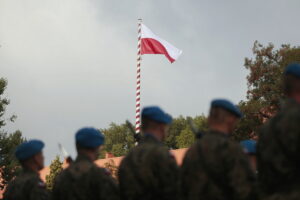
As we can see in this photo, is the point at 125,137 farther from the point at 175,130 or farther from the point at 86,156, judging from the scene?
the point at 86,156

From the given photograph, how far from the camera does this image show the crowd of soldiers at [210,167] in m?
5.57

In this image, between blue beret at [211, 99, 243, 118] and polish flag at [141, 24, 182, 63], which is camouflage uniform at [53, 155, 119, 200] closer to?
blue beret at [211, 99, 243, 118]

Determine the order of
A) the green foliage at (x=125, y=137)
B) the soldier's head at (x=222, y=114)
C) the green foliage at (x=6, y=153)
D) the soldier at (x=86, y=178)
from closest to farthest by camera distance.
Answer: the soldier's head at (x=222, y=114), the soldier at (x=86, y=178), the green foliage at (x=6, y=153), the green foliage at (x=125, y=137)

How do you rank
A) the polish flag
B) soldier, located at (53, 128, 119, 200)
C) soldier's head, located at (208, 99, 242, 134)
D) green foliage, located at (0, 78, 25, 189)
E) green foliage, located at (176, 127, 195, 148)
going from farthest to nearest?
green foliage, located at (176, 127, 195, 148) < green foliage, located at (0, 78, 25, 189) < the polish flag < soldier, located at (53, 128, 119, 200) < soldier's head, located at (208, 99, 242, 134)

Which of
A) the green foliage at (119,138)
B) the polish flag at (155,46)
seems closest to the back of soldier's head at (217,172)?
the polish flag at (155,46)

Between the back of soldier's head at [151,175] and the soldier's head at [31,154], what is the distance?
157 cm

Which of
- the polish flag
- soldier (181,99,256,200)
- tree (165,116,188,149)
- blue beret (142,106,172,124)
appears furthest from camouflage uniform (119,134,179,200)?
tree (165,116,188,149)

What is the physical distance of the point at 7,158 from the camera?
3459cm

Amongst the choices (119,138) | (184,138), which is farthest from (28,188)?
(119,138)

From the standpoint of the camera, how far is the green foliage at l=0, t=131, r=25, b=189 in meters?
34.6

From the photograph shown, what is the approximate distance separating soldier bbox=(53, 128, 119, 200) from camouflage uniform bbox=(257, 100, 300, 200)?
6.34ft

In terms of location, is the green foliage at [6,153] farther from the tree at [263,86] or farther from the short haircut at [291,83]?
the short haircut at [291,83]

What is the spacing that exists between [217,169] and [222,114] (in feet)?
2.10

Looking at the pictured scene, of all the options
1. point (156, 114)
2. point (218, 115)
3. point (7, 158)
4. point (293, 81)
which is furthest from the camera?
point (7, 158)
